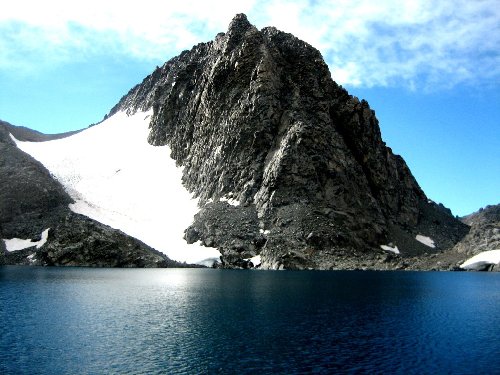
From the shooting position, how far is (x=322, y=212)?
13088 cm

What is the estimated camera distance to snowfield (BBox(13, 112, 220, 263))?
446 feet

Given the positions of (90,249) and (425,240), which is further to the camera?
(425,240)

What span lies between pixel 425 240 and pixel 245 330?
132 meters

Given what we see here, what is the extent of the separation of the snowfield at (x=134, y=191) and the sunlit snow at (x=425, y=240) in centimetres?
7457

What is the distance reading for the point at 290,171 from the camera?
136625 millimetres

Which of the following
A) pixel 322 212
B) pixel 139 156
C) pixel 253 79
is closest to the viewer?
pixel 322 212

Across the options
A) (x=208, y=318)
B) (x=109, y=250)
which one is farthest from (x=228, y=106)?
(x=208, y=318)

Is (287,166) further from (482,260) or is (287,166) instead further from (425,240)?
(482,260)

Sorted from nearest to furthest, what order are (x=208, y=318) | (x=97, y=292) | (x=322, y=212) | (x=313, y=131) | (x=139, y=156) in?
1. (x=208, y=318)
2. (x=97, y=292)
3. (x=322, y=212)
4. (x=313, y=131)
5. (x=139, y=156)

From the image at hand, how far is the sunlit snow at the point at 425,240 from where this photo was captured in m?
154

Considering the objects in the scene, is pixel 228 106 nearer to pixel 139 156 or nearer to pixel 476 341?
pixel 139 156

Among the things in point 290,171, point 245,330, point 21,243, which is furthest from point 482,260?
point 21,243

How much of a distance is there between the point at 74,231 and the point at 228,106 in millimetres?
69816

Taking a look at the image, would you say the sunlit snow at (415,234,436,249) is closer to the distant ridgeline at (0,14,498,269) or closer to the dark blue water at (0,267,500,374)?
the distant ridgeline at (0,14,498,269)
